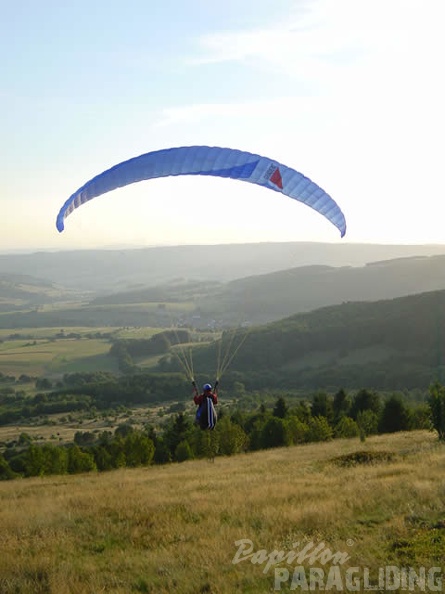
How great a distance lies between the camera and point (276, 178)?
1942 centimetres

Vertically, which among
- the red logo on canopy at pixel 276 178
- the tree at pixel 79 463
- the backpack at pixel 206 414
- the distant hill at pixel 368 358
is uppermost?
the red logo on canopy at pixel 276 178

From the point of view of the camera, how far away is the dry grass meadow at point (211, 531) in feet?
27.9

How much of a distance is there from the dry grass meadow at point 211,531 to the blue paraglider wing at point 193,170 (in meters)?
10.2

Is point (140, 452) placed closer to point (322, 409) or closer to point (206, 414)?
point (322, 409)

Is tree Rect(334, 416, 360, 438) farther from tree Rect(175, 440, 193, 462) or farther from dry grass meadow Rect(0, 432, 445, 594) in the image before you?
dry grass meadow Rect(0, 432, 445, 594)

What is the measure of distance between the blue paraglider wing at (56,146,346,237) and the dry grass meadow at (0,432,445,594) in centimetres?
1015

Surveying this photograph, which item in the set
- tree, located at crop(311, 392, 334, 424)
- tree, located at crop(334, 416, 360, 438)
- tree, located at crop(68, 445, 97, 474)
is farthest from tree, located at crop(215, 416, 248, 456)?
tree, located at crop(311, 392, 334, 424)

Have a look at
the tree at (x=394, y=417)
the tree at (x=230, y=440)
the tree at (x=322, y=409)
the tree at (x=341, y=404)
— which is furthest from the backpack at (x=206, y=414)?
the tree at (x=341, y=404)

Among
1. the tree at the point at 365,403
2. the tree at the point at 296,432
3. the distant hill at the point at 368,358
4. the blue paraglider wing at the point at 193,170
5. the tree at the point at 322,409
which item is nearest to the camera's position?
the blue paraglider wing at the point at 193,170

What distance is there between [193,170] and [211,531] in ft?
40.7

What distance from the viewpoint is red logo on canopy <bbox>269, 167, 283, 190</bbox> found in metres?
19.4

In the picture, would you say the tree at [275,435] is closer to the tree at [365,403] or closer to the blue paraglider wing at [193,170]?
the tree at [365,403]

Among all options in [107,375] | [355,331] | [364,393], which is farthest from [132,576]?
[355,331]

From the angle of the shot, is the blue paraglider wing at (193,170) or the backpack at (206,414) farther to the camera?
the blue paraglider wing at (193,170)
